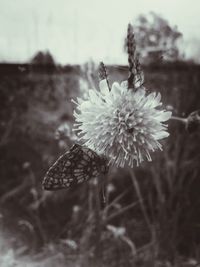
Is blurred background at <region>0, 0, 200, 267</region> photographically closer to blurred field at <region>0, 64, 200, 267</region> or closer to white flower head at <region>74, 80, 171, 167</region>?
blurred field at <region>0, 64, 200, 267</region>

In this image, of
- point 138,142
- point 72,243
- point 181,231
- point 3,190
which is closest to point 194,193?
point 181,231

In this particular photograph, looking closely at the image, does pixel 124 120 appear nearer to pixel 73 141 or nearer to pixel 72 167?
pixel 72 167

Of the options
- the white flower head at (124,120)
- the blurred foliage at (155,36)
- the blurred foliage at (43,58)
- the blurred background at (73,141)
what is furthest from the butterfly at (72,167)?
the blurred foliage at (43,58)

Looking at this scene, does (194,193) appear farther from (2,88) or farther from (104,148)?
(104,148)

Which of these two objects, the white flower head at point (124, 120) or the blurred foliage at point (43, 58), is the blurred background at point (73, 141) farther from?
the white flower head at point (124, 120)

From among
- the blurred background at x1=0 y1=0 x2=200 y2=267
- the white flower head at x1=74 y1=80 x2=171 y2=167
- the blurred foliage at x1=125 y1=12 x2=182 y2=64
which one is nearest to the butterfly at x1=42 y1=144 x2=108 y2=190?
the white flower head at x1=74 y1=80 x2=171 y2=167

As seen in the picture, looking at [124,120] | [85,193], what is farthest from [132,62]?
[85,193]
